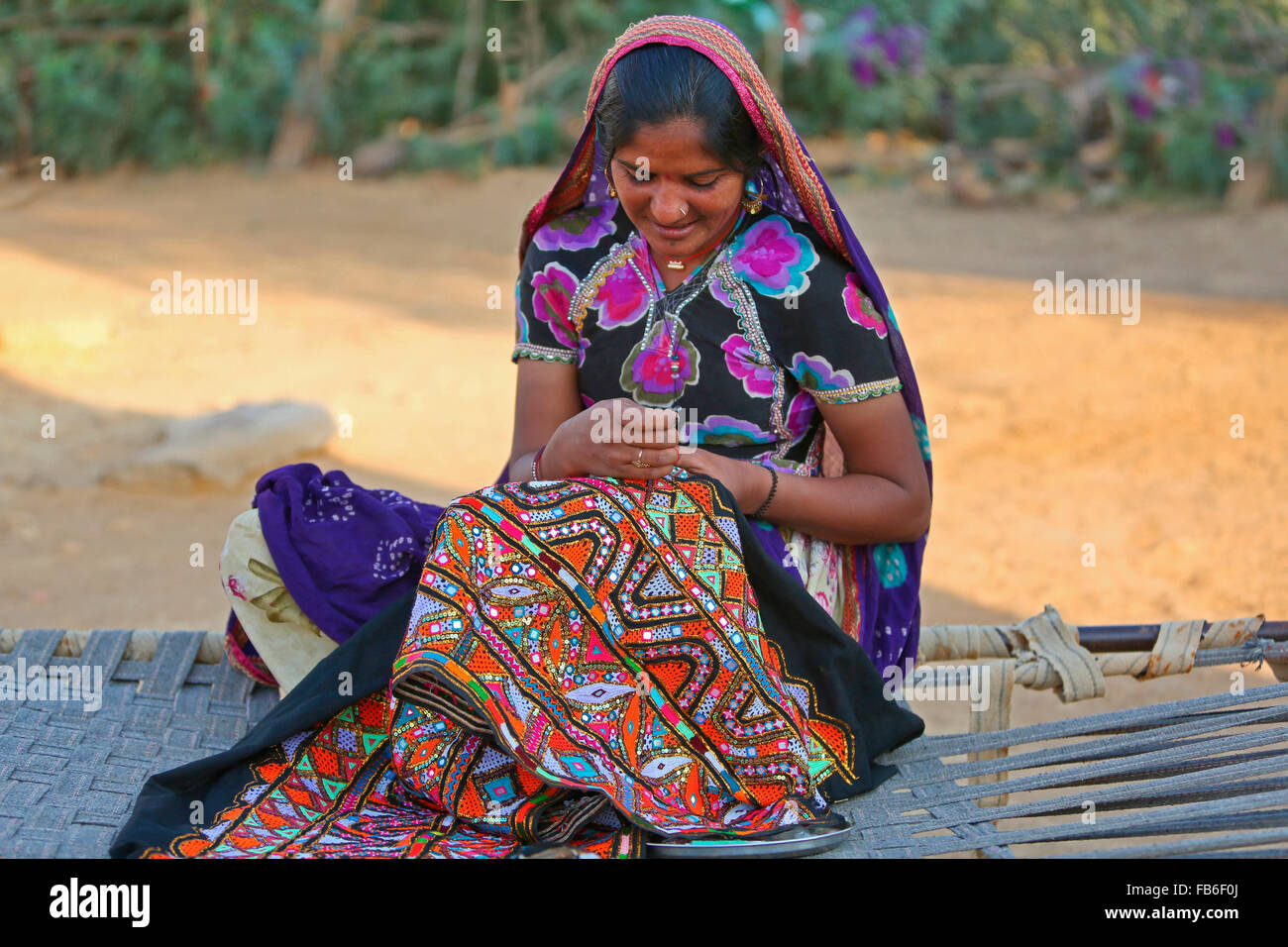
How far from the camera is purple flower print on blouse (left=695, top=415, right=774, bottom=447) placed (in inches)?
91.9

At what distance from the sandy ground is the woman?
4.93 ft

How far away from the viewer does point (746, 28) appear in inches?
438

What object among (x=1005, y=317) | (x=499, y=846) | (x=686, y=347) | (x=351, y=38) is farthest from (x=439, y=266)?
(x=499, y=846)

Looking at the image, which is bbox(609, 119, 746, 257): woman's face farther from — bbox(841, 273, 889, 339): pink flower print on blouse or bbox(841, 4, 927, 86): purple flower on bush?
bbox(841, 4, 927, 86): purple flower on bush

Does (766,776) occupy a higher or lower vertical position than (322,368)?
lower

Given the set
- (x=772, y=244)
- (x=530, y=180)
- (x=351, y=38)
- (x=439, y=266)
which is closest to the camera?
(x=772, y=244)

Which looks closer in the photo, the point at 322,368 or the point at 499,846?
the point at 499,846

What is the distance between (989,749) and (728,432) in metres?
0.74

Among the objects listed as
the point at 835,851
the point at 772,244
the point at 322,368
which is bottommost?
the point at 835,851

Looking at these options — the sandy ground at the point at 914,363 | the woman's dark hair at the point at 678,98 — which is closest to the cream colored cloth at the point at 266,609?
the woman's dark hair at the point at 678,98

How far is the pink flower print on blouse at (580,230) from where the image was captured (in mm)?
2416

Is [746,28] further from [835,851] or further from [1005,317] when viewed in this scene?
[835,851]

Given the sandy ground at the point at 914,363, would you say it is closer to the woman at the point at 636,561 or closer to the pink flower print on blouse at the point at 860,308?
the woman at the point at 636,561

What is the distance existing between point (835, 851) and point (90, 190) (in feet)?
31.9
